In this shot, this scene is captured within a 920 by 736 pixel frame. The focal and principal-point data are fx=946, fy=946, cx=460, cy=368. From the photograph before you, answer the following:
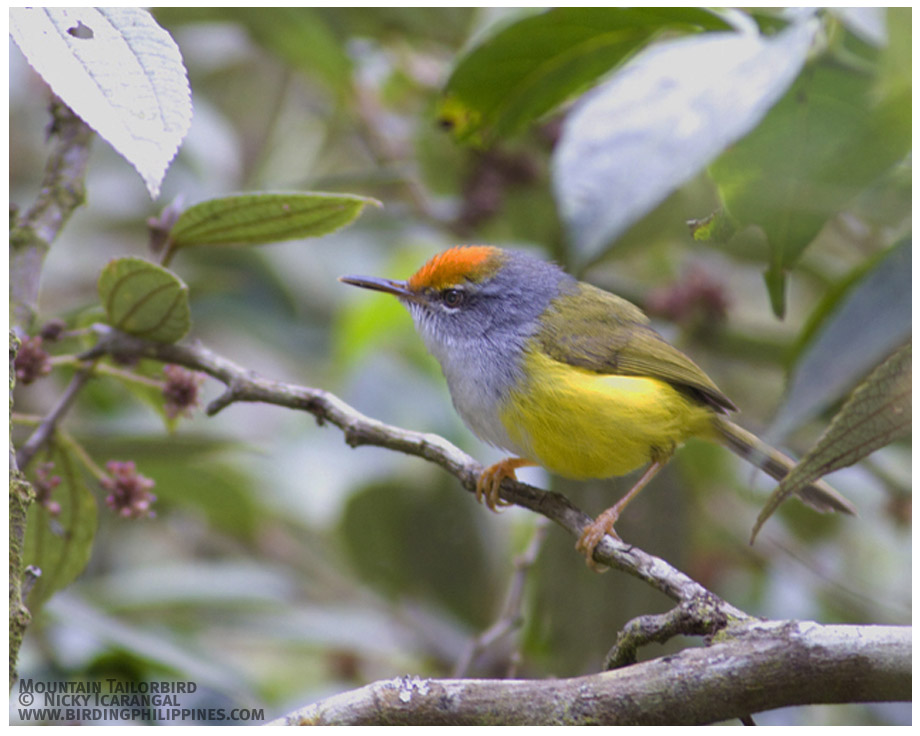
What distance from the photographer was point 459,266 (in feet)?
6.84

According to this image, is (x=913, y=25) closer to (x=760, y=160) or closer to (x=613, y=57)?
(x=760, y=160)

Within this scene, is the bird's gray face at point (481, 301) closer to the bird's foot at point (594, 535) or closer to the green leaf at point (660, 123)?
the green leaf at point (660, 123)

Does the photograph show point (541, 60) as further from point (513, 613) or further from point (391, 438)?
point (513, 613)

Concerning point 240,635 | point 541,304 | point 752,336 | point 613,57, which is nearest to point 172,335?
point 541,304

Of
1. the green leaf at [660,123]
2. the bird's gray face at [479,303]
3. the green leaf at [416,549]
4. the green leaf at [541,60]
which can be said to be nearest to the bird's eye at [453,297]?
the bird's gray face at [479,303]

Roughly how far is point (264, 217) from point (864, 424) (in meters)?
0.96

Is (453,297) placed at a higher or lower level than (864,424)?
lower

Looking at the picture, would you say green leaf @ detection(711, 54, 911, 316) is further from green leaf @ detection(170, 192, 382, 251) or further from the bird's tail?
green leaf @ detection(170, 192, 382, 251)

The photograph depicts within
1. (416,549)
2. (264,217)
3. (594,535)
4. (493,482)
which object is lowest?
(416,549)

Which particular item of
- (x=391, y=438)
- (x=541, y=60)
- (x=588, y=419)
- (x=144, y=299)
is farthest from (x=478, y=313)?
(x=144, y=299)

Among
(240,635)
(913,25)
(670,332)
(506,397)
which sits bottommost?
(240,635)

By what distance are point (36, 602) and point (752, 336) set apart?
74.2 inches

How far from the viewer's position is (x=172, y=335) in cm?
161

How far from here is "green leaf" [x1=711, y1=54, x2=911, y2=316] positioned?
1.67m
